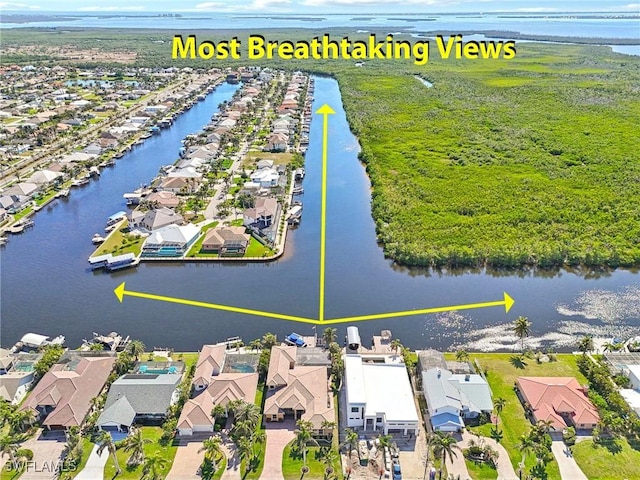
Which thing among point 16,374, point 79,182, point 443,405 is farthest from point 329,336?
point 79,182

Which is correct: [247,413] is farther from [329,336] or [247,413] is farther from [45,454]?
[45,454]

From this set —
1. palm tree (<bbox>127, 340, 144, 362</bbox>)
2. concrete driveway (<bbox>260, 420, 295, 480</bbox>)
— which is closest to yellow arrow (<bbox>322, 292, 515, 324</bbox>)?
concrete driveway (<bbox>260, 420, 295, 480</bbox>)

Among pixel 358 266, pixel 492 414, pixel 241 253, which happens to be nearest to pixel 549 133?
pixel 358 266

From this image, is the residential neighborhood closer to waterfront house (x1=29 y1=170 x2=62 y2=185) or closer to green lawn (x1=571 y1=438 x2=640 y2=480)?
green lawn (x1=571 y1=438 x2=640 y2=480)

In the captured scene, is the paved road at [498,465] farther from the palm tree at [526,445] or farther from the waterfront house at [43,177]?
the waterfront house at [43,177]

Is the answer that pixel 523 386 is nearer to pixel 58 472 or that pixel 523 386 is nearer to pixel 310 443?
pixel 310 443

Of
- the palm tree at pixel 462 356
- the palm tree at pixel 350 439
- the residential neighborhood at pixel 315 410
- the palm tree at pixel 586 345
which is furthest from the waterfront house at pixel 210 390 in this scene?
the palm tree at pixel 586 345
